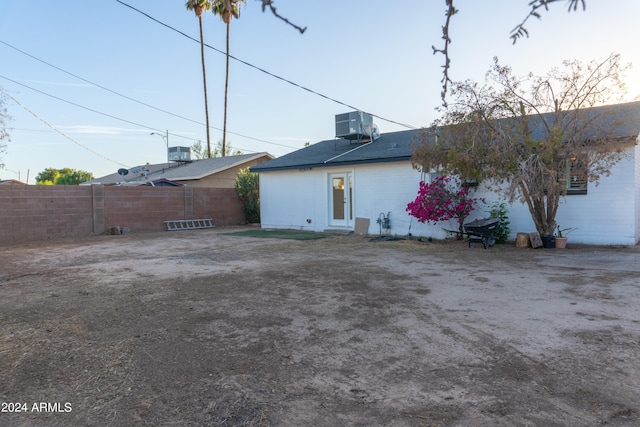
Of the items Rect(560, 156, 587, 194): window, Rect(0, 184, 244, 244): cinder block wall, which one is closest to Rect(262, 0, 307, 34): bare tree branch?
Rect(560, 156, 587, 194): window

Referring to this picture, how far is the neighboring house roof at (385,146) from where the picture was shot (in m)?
9.45

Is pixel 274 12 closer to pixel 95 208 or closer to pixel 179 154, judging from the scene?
pixel 95 208

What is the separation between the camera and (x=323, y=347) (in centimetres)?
364

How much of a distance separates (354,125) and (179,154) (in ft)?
50.1

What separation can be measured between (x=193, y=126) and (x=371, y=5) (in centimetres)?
3349

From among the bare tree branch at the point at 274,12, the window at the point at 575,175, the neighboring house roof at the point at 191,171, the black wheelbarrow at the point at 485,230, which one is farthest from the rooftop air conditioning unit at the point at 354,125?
the bare tree branch at the point at 274,12

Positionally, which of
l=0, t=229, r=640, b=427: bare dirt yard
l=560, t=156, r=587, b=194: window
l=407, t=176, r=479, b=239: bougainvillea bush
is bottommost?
l=0, t=229, r=640, b=427: bare dirt yard

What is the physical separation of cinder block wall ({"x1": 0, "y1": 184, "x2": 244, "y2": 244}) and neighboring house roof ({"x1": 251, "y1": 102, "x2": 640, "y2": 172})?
3.07m

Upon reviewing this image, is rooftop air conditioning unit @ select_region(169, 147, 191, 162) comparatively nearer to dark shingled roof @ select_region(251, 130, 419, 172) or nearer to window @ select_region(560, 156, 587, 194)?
dark shingled roof @ select_region(251, 130, 419, 172)

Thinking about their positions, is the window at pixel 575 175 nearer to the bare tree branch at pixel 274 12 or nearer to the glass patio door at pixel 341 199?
the glass patio door at pixel 341 199

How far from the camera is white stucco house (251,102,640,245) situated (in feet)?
32.4

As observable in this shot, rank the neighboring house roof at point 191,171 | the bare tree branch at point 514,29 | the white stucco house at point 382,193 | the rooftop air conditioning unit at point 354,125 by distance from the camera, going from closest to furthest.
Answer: the bare tree branch at point 514,29 < the white stucco house at point 382,193 < the rooftop air conditioning unit at point 354,125 < the neighboring house roof at point 191,171

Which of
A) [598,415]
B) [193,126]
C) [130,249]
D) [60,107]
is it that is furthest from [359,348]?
[193,126]

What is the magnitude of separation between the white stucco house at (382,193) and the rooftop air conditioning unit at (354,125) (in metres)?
0.07
